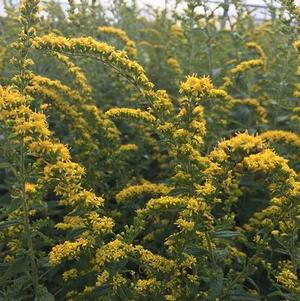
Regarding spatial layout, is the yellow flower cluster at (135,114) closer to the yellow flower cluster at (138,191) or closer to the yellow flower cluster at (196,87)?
the yellow flower cluster at (196,87)

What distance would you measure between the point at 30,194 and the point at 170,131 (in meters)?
0.76

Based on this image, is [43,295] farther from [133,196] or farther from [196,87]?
[196,87]

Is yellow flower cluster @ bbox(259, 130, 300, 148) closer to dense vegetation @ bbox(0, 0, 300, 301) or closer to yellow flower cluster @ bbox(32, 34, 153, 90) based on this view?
dense vegetation @ bbox(0, 0, 300, 301)

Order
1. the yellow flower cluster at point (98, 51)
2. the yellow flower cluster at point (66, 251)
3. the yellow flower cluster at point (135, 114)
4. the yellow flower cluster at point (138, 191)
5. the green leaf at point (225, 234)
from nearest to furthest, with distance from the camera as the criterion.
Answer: the yellow flower cluster at point (66, 251) < the green leaf at point (225, 234) < the yellow flower cluster at point (135, 114) < the yellow flower cluster at point (98, 51) < the yellow flower cluster at point (138, 191)

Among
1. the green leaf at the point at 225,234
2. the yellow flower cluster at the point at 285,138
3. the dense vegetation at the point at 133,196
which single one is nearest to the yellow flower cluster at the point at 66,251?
the dense vegetation at the point at 133,196

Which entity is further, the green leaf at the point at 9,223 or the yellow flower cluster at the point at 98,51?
the yellow flower cluster at the point at 98,51

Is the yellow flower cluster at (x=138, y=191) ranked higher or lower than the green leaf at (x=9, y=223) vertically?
lower

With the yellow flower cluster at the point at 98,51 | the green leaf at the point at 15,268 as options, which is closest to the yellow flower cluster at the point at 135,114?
the yellow flower cluster at the point at 98,51

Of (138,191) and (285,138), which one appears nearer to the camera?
(138,191)

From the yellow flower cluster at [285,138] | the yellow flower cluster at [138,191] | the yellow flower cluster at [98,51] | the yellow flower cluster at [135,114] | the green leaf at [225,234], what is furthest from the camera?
the yellow flower cluster at [285,138]

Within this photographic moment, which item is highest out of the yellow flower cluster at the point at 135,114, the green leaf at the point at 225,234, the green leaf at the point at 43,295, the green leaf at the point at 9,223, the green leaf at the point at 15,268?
the yellow flower cluster at the point at 135,114

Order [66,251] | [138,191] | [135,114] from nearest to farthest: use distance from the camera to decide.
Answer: [66,251] → [135,114] → [138,191]

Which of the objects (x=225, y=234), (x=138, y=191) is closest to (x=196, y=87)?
(x=225, y=234)

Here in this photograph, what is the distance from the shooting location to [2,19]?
651cm
